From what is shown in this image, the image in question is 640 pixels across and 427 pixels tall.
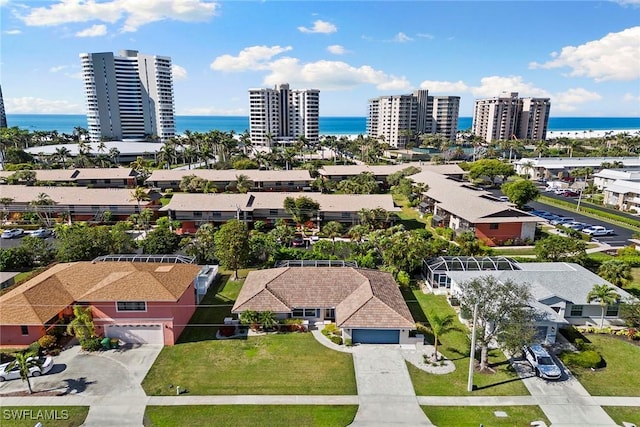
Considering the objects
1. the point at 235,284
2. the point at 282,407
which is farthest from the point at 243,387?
the point at 235,284

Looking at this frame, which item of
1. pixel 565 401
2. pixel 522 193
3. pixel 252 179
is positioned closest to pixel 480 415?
pixel 565 401

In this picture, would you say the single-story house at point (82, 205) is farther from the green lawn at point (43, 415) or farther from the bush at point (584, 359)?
the bush at point (584, 359)

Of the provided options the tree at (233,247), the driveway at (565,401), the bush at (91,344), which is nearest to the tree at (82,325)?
the bush at (91,344)

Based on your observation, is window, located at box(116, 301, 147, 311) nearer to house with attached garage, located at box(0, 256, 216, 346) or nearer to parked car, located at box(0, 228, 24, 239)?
house with attached garage, located at box(0, 256, 216, 346)

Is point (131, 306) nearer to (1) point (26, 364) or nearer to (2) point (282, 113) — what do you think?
(1) point (26, 364)

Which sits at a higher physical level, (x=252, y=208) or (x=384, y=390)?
(x=252, y=208)

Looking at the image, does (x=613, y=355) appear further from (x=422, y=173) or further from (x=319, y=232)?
(x=422, y=173)

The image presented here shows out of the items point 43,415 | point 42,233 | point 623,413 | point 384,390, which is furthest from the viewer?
point 42,233
